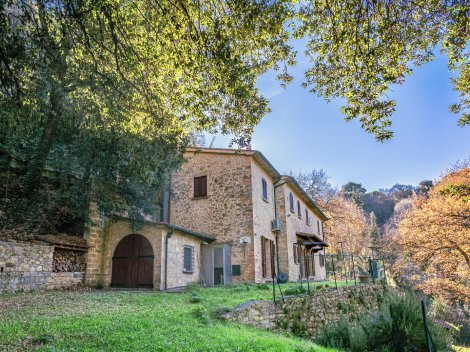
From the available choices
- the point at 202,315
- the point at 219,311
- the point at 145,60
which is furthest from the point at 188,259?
the point at 145,60

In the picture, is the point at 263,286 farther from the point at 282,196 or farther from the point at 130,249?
the point at 282,196

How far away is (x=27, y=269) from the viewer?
11344 millimetres

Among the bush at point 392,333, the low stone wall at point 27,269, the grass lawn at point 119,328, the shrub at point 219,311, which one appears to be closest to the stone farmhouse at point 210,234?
the low stone wall at point 27,269

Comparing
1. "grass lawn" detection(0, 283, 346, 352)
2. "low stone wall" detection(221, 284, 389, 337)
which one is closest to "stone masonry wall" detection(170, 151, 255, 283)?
"low stone wall" detection(221, 284, 389, 337)

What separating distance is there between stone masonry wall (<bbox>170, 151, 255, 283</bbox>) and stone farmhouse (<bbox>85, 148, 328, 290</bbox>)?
0.15 feet

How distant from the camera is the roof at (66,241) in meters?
12.5

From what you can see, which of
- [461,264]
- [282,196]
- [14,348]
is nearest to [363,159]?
[282,196]

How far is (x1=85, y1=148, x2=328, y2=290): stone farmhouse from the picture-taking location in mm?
14508

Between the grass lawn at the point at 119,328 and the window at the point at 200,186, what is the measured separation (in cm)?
971

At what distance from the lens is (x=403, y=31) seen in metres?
6.48

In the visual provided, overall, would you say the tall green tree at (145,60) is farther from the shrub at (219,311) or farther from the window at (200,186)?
the window at (200,186)

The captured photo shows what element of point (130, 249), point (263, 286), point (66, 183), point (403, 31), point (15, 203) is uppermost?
point (403, 31)

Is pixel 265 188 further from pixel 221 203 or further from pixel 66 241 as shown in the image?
pixel 66 241

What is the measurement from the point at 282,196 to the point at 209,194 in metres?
5.11
